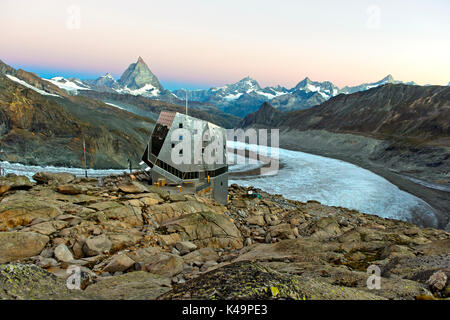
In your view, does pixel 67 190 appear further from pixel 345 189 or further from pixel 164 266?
pixel 345 189

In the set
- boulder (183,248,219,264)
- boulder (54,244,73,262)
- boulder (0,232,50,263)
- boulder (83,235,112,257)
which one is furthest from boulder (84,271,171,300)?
boulder (0,232,50,263)

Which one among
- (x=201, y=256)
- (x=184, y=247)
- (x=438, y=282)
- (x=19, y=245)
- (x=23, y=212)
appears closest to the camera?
(x=438, y=282)

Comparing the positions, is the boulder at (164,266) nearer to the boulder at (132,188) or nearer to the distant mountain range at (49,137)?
the boulder at (132,188)

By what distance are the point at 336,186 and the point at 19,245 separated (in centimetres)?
→ 5226

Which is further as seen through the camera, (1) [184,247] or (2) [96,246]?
(1) [184,247]

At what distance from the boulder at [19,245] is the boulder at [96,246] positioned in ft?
4.58

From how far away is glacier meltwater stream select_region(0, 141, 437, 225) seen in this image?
3741 cm

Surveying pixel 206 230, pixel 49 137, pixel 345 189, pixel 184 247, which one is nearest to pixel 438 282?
pixel 184 247

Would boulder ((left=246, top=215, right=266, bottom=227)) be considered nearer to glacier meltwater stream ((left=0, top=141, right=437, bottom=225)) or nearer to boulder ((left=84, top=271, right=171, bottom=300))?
boulder ((left=84, top=271, right=171, bottom=300))

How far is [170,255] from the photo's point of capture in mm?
9156

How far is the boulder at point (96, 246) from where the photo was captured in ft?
30.7

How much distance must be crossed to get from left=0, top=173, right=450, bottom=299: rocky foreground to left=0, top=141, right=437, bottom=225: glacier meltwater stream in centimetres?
2147

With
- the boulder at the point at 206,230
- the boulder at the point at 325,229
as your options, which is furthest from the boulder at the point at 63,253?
the boulder at the point at 325,229
